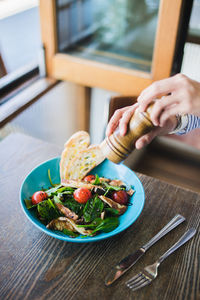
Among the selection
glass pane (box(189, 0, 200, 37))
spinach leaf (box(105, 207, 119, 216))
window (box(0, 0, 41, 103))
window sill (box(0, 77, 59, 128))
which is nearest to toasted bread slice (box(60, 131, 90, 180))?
spinach leaf (box(105, 207, 119, 216))

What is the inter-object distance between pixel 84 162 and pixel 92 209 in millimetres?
250

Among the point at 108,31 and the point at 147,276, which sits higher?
the point at 108,31

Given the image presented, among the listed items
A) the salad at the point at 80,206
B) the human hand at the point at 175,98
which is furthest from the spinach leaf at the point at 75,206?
the human hand at the point at 175,98

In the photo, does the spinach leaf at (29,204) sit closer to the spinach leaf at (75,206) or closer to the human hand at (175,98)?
the spinach leaf at (75,206)

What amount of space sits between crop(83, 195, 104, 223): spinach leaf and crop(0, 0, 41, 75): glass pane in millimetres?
1183

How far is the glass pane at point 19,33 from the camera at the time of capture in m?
1.71

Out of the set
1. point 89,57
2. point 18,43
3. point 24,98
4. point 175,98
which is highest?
point 175,98

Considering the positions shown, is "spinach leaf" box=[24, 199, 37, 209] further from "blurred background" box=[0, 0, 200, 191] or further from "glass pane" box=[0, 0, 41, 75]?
"glass pane" box=[0, 0, 41, 75]

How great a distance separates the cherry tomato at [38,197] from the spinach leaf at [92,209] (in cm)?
14

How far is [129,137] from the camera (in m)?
0.82

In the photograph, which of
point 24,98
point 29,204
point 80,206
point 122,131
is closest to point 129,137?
point 122,131

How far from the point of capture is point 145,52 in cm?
192

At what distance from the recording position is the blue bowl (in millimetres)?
812

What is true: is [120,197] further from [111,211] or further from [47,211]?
[47,211]
